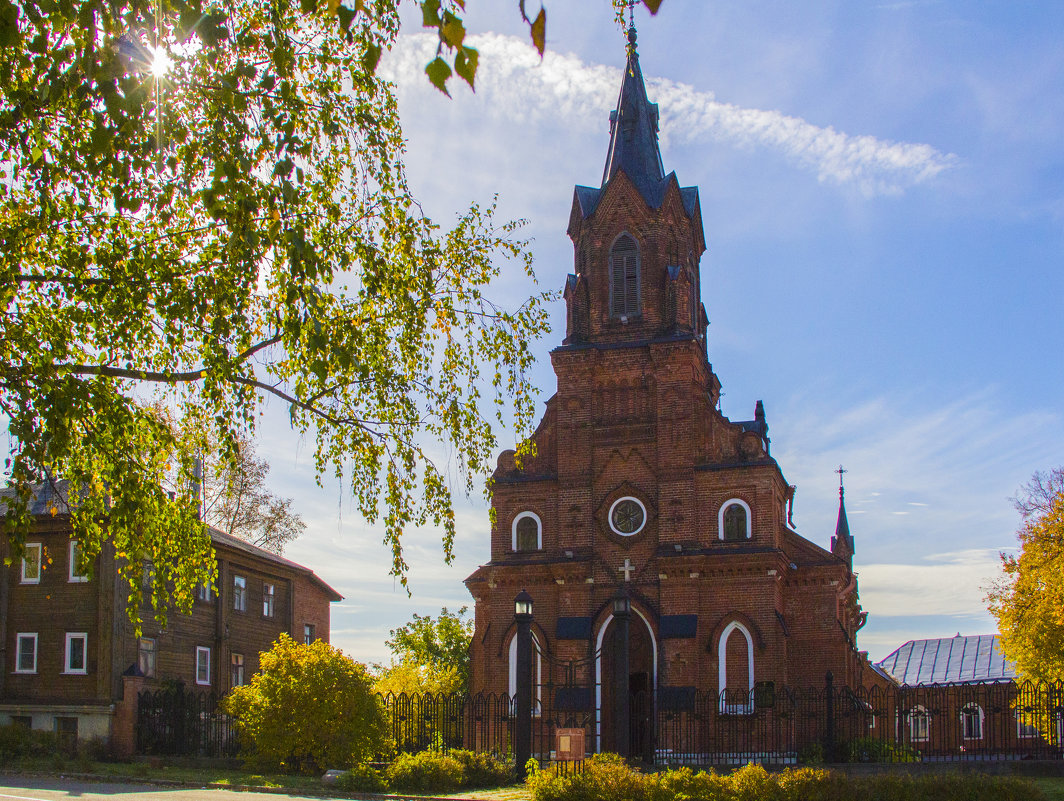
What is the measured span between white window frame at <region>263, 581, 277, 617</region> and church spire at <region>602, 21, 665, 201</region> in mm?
19146

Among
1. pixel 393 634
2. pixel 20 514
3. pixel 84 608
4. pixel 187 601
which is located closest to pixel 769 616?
pixel 84 608

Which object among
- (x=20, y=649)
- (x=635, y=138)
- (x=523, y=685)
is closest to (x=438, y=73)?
(x=523, y=685)

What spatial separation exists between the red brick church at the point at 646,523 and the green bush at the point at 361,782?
32.3 feet

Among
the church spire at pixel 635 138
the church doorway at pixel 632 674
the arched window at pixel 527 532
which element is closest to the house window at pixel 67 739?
the arched window at pixel 527 532

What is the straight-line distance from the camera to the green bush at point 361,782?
22.2 m

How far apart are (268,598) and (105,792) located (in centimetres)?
2103

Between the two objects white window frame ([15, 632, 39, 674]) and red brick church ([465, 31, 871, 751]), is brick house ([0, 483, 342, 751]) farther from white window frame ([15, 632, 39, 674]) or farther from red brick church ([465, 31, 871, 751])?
red brick church ([465, 31, 871, 751])

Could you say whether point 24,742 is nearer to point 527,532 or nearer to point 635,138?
point 527,532

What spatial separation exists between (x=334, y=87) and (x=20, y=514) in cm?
519

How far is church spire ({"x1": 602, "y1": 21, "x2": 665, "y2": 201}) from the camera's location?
38156 mm

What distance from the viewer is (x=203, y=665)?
38000 millimetres

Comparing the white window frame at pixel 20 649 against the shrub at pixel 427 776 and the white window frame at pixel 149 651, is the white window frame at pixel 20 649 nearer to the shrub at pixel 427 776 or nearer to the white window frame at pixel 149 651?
the white window frame at pixel 149 651

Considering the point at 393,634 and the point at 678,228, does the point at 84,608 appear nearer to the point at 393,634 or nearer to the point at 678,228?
the point at 678,228

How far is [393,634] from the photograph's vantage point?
58250 mm
